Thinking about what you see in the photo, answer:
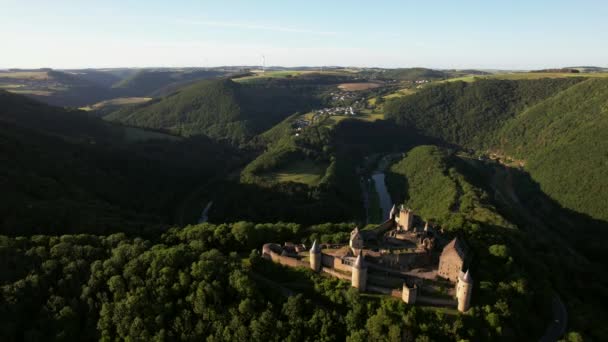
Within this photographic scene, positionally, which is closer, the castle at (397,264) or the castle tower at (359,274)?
the castle at (397,264)

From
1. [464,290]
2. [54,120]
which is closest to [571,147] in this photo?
[464,290]

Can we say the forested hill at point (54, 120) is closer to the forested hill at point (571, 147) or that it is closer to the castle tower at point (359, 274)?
the castle tower at point (359, 274)

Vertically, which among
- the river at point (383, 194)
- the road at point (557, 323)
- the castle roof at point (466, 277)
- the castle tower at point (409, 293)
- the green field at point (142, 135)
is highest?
the castle roof at point (466, 277)

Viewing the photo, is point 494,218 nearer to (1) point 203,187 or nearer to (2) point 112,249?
(2) point 112,249

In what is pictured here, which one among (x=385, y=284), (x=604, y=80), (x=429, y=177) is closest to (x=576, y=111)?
(x=604, y=80)

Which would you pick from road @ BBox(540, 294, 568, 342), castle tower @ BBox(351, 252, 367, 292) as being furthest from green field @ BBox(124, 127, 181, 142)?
road @ BBox(540, 294, 568, 342)

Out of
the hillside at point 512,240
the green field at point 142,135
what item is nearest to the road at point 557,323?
the hillside at point 512,240

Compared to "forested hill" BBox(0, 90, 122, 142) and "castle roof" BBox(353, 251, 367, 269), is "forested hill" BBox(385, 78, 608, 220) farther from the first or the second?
"forested hill" BBox(0, 90, 122, 142)

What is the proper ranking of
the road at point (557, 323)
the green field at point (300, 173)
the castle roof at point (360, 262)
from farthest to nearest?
the green field at point (300, 173)
the road at point (557, 323)
the castle roof at point (360, 262)

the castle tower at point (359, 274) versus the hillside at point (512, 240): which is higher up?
the castle tower at point (359, 274)

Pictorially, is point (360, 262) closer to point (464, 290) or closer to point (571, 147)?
point (464, 290)
